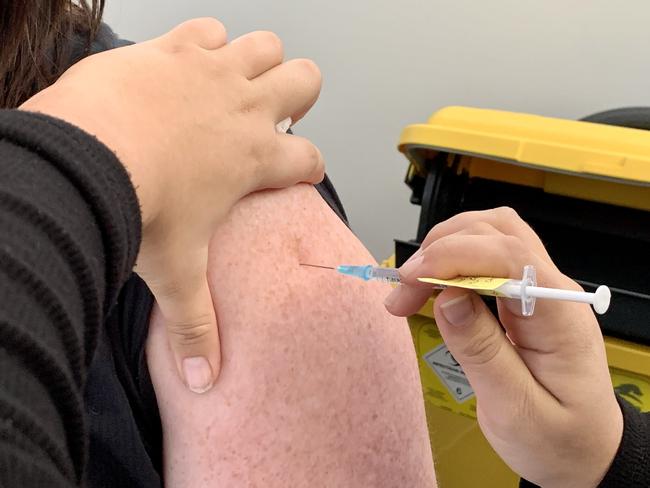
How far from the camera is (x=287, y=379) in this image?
684 mm

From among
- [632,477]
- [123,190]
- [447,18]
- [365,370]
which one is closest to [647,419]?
[632,477]

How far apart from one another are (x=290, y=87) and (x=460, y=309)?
29cm

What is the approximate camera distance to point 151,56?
60 centimetres

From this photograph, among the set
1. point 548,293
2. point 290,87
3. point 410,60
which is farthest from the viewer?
point 410,60

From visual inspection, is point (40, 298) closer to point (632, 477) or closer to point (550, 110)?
point (632, 477)

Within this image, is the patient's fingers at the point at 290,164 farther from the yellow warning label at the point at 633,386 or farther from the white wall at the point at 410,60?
the white wall at the point at 410,60

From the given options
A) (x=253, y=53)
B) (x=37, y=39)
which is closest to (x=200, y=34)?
(x=253, y=53)

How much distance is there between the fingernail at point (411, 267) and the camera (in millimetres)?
574

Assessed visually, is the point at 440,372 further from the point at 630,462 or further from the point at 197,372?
the point at 197,372

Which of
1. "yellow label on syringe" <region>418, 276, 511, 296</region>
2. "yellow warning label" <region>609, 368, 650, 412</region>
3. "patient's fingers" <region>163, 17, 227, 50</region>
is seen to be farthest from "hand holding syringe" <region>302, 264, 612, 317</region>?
"yellow warning label" <region>609, 368, 650, 412</region>

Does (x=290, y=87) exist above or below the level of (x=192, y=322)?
above

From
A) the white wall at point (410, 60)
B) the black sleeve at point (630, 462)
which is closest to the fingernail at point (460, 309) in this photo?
the black sleeve at point (630, 462)

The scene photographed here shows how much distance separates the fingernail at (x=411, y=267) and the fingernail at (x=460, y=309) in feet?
0.14

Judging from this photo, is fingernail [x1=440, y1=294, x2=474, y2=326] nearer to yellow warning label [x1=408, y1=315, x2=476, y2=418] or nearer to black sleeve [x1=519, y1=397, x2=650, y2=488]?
black sleeve [x1=519, y1=397, x2=650, y2=488]
